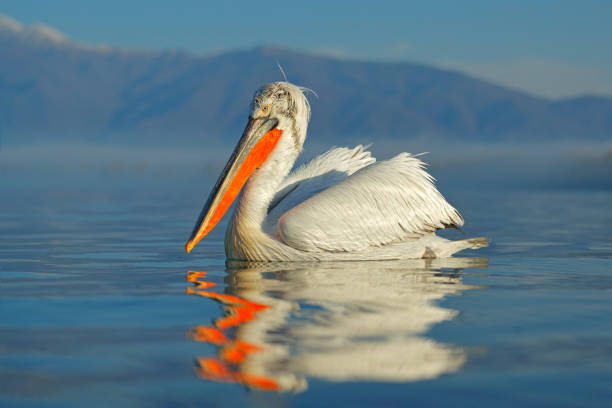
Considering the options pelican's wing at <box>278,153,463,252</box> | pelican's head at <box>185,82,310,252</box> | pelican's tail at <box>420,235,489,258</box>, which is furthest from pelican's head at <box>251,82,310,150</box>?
pelican's tail at <box>420,235,489,258</box>

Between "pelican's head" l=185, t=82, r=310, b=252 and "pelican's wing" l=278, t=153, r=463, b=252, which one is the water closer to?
"pelican's wing" l=278, t=153, r=463, b=252

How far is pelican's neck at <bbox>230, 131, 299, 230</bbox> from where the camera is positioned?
22.7 ft

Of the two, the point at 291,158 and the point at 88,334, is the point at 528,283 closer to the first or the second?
the point at 291,158

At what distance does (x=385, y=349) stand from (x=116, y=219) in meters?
10.2

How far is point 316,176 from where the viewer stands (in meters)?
7.67

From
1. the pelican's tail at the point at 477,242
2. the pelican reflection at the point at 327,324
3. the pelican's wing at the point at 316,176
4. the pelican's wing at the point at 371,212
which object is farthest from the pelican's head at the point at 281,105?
the pelican's tail at the point at 477,242

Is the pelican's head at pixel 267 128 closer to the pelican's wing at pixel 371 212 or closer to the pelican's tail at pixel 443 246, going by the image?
the pelican's wing at pixel 371 212

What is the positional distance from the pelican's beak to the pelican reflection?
0.46 m

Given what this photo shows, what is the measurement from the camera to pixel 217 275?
651 cm

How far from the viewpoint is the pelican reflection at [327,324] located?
3.49 m

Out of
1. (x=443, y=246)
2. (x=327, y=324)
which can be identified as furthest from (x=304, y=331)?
(x=443, y=246)

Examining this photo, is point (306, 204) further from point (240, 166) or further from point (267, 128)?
point (267, 128)

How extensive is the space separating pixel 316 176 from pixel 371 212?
98cm

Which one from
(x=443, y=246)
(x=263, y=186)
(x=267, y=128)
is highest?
(x=267, y=128)
